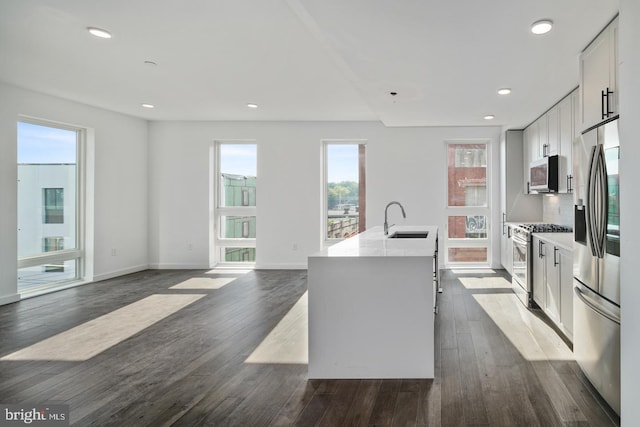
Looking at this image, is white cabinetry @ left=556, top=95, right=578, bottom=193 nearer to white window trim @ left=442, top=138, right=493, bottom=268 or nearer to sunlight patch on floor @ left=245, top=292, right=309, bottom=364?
white window trim @ left=442, top=138, right=493, bottom=268

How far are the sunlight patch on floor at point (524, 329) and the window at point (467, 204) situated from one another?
7.33 feet

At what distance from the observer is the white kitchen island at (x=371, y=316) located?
2.78 m

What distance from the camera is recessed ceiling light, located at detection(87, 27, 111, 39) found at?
11.5 ft

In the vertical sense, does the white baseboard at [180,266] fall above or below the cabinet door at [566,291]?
below

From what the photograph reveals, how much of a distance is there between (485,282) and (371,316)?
3.84 m

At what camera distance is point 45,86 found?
17.2 ft

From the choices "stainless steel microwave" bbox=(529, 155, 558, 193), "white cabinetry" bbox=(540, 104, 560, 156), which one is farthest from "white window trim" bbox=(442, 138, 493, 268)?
"white cabinetry" bbox=(540, 104, 560, 156)

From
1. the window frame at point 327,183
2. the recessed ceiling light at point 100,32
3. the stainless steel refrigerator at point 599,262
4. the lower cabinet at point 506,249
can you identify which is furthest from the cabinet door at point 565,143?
the recessed ceiling light at point 100,32

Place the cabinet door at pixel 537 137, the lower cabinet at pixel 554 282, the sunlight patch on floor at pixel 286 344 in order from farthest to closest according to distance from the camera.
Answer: the cabinet door at pixel 537 137 → the lower cabinet at pixel 554 282 → the sunlight patch on floor at pixel 286 344

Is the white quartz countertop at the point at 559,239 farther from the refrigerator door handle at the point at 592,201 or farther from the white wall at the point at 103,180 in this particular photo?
the white wall at the point at 103,180

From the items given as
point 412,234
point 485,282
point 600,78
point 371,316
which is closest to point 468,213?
point 485,282

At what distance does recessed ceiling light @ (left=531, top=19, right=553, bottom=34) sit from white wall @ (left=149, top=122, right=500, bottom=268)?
4325 millimetres

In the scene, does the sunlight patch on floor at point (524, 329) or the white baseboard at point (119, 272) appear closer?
the sunlight patch on floor at point (524, 329)

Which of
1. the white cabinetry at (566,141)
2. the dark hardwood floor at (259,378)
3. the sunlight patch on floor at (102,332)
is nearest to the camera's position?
the dark hardwood floor at (259,378)
